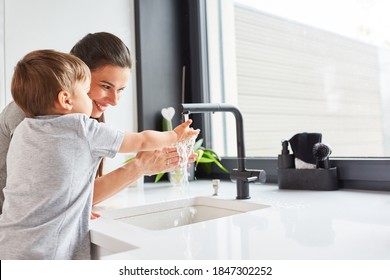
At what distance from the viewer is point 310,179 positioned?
48.3 inches

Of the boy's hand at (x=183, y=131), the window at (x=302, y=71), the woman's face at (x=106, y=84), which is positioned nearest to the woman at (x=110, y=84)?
the woman's face at (x=106, y=84)

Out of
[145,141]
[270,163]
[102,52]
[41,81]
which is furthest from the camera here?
[270,163]

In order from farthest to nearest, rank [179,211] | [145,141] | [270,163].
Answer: [270,163] < [179,211] < [145,141]

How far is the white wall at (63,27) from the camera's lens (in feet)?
4.66

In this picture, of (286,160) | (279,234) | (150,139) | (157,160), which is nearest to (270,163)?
(286,160)

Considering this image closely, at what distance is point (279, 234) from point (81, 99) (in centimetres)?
52

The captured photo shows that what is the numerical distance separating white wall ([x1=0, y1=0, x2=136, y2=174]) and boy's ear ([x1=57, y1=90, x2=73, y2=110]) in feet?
2.30

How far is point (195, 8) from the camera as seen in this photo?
1883mm

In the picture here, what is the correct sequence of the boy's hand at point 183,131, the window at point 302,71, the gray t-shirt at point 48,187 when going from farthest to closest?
the window at point 302,71 → the boy's hand at point 183,131 → the gray t-shirt at point 48,187

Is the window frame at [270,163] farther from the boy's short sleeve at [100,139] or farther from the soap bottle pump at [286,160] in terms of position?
the boy's short sleeve at [100,139]

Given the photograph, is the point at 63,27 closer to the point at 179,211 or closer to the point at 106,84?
the point at 106,84

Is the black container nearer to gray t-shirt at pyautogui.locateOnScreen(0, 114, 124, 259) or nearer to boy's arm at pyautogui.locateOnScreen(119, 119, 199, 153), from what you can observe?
boy's arm at pyautogui.locateOnScreen(119, 119, 199, 153)

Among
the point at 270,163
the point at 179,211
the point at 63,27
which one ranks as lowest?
the point at 179,211

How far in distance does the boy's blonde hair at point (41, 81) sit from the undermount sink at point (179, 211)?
1.26ft
